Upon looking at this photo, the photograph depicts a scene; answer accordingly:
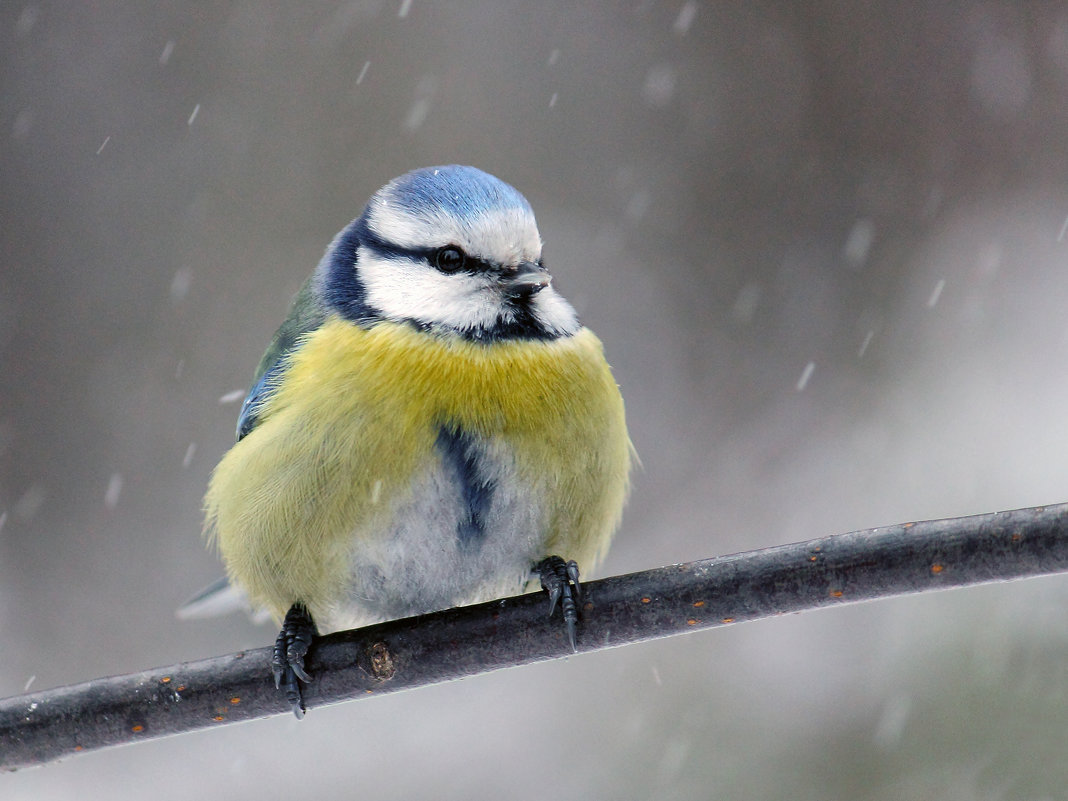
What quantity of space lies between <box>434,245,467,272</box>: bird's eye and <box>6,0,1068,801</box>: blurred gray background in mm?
2018

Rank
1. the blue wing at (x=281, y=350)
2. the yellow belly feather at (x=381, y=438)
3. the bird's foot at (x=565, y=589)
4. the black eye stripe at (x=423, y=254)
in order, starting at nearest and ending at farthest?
the bird's foot at (x=565, y=589)
the yellow belly feather at (x=381, y=438)
the black eye stripe at (x=423, y=254)
the blue wing at (x=281, y=350)

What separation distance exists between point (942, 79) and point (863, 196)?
1.93 feet

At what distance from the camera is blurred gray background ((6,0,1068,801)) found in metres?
3.82

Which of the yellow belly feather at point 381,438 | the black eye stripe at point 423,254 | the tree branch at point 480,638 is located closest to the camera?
the tree branch at point 480,638

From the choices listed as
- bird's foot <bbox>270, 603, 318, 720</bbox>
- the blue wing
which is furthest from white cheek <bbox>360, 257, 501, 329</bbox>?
bird's foot <bbox>270, 603, 318, 720</bbox>

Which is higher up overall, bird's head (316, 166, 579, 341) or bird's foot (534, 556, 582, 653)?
bird's head (316, 166, 579, 341)

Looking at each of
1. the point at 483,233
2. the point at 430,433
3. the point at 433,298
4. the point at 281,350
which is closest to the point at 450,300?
the point at 433,298

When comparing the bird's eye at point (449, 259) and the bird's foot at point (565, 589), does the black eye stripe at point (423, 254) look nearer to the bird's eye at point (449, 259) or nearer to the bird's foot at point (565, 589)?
the bird's eye at point (449, 259)

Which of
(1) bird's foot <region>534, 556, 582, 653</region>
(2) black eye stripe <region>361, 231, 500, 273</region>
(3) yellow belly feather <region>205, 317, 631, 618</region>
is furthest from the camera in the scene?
(2) black eye stripe <region>361, 231, 500, 273</region>

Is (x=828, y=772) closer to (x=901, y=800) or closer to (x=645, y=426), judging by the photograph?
(x=901, y=800)

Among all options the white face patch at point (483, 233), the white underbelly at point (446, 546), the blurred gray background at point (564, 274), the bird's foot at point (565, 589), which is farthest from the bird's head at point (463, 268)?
the blurred gray background at point (564, 274)

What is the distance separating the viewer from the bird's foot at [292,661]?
1.81m

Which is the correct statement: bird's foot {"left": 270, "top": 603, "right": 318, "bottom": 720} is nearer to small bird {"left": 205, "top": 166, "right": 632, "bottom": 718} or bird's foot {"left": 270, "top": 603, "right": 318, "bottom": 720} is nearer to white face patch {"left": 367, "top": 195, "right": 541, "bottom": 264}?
small bird {"left": 205, "top": 166, "right": 632, "bottom": 718}

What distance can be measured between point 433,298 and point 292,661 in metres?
0.68
